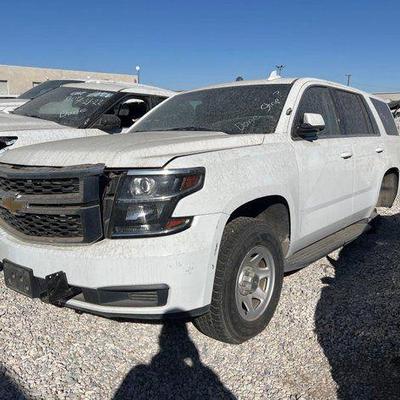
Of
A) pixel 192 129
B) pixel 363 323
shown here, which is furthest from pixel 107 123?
pixel 363 323

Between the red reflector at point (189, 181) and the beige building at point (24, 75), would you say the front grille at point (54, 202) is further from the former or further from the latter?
the beige building at point (24, 75)

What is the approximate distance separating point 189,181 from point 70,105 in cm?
404

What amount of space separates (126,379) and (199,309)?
0.63 meters

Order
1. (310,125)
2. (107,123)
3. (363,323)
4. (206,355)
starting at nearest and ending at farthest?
(206,355), (363,323), (310,125), (107,123)

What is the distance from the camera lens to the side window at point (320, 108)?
3.86 meters

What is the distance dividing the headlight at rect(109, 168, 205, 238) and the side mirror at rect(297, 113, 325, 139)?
4.58 feet

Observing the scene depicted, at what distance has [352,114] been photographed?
4887 millimetres

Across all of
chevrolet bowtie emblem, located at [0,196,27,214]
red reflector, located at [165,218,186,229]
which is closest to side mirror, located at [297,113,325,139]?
red reflector, located at [165,218,186,229]

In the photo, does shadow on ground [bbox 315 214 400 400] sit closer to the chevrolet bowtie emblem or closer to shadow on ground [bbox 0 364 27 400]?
shadow on ground [bbox 0 364 27 400]

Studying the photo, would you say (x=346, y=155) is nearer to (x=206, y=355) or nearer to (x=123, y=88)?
(x=206, y=355)

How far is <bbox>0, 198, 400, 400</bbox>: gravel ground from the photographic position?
8.71 feet

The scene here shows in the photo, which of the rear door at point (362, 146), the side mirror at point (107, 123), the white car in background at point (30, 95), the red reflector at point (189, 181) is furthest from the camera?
the white car in background at point (30, 95)

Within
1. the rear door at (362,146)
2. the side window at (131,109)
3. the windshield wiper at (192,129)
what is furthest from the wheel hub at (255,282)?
the side window at (131,109)

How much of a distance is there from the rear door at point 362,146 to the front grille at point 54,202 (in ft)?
9.47
